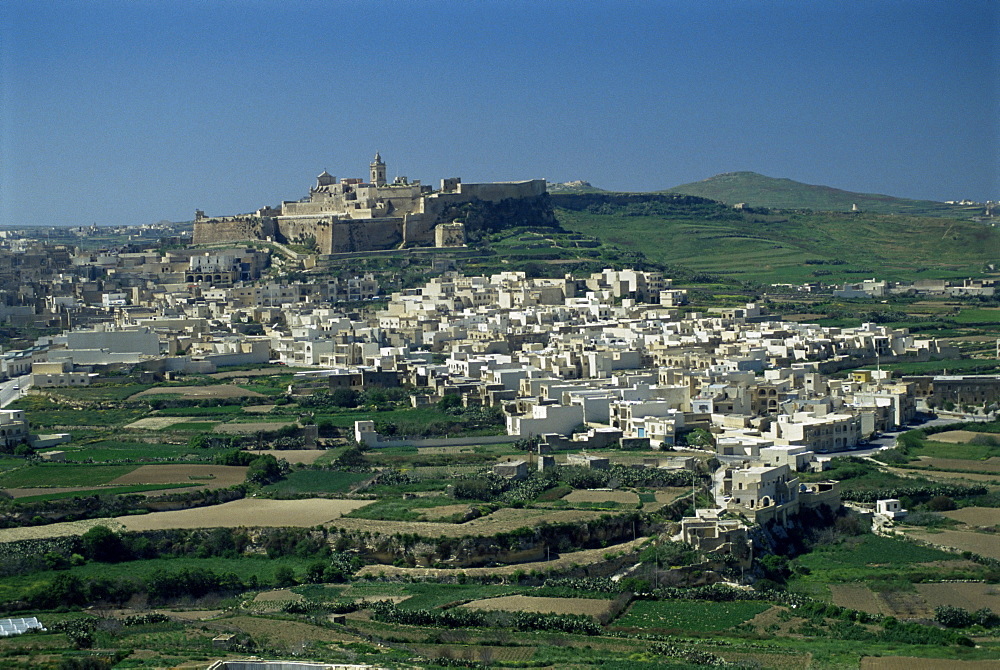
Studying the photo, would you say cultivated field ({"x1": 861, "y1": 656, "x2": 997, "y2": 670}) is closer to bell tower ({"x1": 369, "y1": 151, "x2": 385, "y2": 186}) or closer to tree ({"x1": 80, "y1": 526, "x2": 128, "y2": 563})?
tree ({"x1": 80, "y1": 526, "x2": 128, "y2": 563})

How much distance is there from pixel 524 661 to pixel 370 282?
31589 mm

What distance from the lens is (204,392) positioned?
33250 mm

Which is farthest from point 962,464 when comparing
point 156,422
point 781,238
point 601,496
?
point 781,238

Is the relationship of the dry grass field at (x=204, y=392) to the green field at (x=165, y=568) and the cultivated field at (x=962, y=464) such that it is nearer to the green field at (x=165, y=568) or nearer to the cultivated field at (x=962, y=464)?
the green field at (x=165, y=568)

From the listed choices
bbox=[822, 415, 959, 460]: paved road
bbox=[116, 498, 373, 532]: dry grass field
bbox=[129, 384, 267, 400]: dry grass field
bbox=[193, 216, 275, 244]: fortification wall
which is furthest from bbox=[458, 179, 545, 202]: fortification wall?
bbox=[116, 498, 373, 532]: dry grass field

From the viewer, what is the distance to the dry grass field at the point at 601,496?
76.2ft

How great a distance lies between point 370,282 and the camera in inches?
1887

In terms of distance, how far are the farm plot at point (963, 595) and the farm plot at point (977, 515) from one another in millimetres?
2705

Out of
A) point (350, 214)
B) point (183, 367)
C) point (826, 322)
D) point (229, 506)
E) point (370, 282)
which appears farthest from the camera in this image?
point (350, 214)

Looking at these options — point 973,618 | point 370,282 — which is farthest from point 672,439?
point 370,282

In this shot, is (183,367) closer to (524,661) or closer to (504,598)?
(504,598)

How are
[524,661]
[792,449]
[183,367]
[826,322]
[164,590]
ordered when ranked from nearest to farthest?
[524,661] → [164,590] → [792,449] → [183,367] → [826,322]

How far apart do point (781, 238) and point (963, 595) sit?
159 feet

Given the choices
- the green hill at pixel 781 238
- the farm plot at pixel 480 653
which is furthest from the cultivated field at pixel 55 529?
the green hill at pixel 781 238
